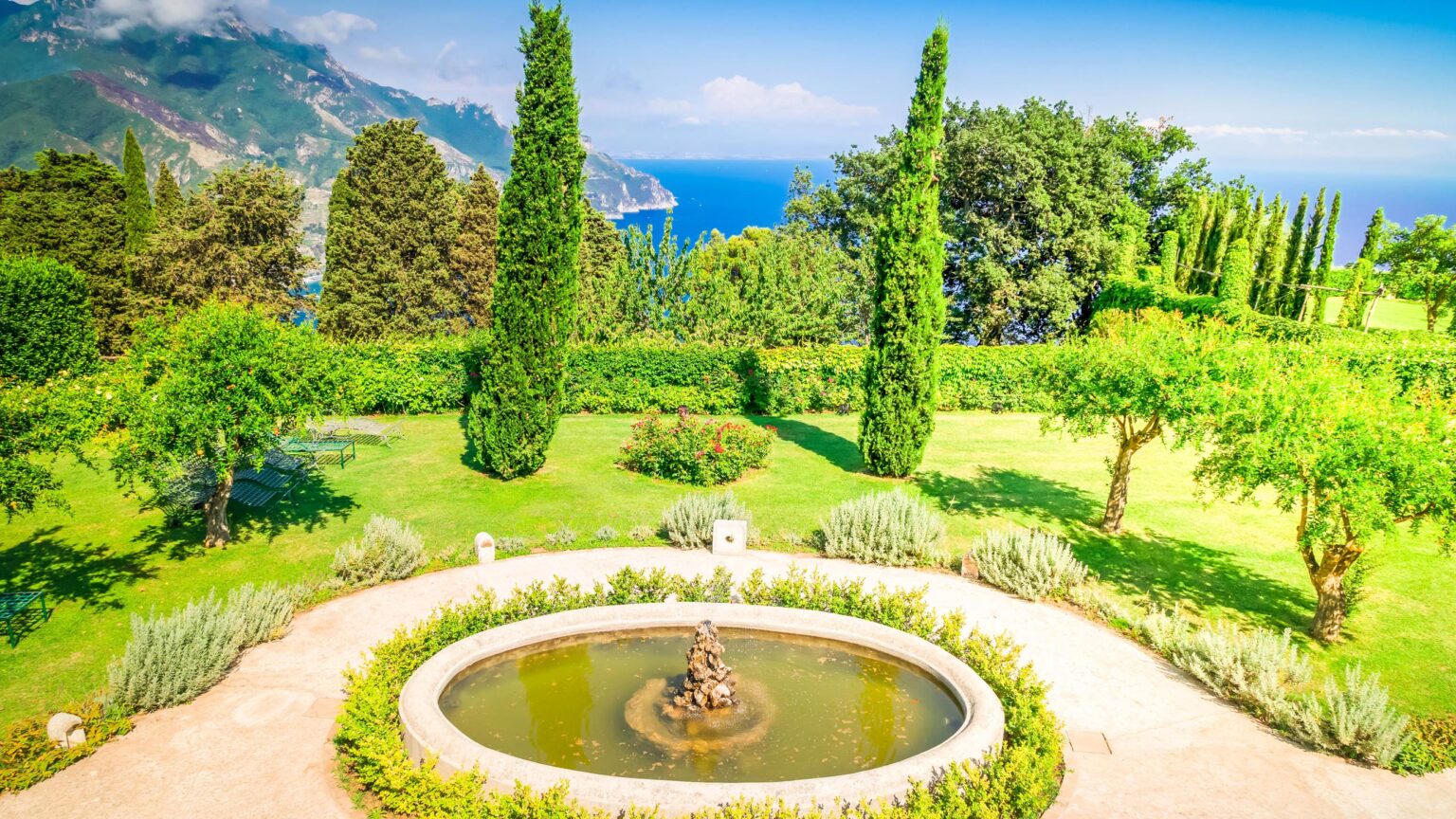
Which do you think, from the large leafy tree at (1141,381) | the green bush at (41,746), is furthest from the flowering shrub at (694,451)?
the green bush at (41,746)

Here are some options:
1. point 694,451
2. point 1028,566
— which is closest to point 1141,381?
point 1028,566

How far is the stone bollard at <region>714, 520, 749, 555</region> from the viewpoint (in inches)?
509

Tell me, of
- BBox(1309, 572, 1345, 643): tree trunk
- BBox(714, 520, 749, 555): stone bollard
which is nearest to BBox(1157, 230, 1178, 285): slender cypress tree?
BBox(1309, 572, 1345, 643): tree trunk

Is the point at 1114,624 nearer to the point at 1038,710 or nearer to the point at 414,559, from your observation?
the point at 1038,710

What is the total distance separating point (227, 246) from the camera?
29.1 metres

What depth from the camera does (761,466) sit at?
18016 mm

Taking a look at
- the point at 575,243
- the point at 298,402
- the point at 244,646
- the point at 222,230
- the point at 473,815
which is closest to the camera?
the point at 473,815

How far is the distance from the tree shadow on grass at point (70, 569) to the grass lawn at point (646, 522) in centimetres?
3

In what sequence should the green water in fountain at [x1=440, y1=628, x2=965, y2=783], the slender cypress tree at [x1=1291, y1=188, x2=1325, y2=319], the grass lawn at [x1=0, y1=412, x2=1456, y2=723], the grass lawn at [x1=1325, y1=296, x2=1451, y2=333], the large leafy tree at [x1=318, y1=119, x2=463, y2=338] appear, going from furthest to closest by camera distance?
1. the grass lawn at [x1=1325, y1=296, x2=1451, y2=333]
2. the slender cypress tree at [x1=1291, y1=188, x2=1325, y2=319]
3. the large leafy tree at [x1=318, y1=119, x2=463, y2=338]
4. the grass lawn at [x1=0, y1=412, x2=1456, y2=723]
5. the green water in fountain at [x1=440, y1=628, x2=965, y2=783]

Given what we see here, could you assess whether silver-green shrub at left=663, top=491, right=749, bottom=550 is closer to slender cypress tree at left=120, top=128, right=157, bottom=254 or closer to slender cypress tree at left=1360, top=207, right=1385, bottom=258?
slender cypress tree at left=120, top=128, right=157, bottom=254

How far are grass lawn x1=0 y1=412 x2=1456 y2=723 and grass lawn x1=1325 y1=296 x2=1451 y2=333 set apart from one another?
92.1 feet

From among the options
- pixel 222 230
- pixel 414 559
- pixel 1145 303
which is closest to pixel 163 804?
pixel 414 559

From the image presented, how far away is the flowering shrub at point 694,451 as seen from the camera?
1664 centimetres

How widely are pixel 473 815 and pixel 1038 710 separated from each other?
5354mm
